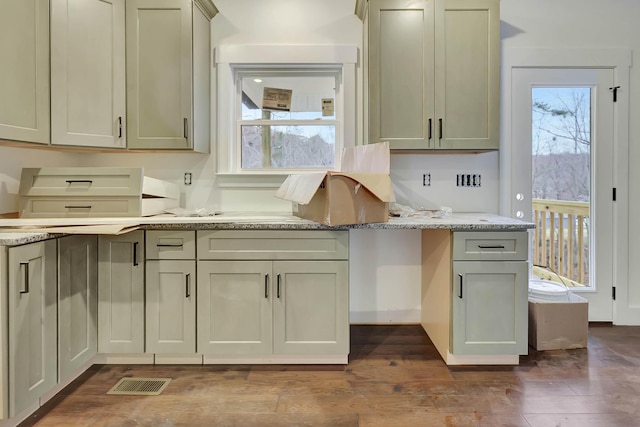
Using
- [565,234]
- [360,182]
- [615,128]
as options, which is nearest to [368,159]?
[360,182]

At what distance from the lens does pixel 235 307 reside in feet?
7.20

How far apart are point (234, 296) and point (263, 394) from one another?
557mm

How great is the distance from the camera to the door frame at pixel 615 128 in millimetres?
2836

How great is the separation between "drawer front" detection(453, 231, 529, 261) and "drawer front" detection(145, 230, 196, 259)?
1537 mm

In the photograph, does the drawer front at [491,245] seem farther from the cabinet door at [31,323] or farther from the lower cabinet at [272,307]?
the cabinet door at [31,323]

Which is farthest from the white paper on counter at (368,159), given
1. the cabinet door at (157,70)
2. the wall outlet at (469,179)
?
the cabinet door at (157,70)

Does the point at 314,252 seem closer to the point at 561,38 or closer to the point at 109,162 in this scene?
the point at 109,162

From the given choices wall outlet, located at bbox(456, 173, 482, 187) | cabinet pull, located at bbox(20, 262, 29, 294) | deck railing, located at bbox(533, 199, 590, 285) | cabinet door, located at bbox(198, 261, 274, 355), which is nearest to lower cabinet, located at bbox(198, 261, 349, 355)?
cabinet door, located at bbox(198, 261, 274, 355)

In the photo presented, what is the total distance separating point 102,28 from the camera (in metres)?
2.34

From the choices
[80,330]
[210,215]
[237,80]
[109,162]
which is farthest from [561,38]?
[80,330]

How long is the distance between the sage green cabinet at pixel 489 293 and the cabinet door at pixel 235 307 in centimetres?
110

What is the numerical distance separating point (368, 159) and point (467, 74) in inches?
39.5

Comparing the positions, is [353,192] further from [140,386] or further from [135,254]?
[140,386]

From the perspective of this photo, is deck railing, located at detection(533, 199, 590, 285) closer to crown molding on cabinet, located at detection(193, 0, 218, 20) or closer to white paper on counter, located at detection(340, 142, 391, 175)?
white paper on counter, located at detection(340, 142, 391, 175)
